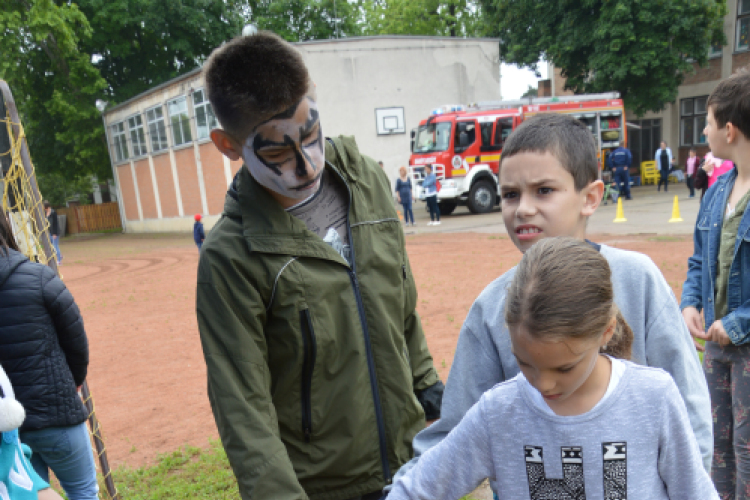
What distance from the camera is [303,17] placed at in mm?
31938

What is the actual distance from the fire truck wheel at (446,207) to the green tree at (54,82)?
17259mm

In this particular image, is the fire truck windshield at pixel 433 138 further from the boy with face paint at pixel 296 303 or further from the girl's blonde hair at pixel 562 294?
the girl's blonde hair at pixel 562 294

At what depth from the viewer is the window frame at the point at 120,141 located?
1155 inches

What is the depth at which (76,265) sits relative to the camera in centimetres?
1655

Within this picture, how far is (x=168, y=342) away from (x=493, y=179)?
1377 centimetres

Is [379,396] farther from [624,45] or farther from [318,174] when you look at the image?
[624,45]

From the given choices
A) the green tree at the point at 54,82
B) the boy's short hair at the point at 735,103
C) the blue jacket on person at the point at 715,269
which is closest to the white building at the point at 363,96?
the green tree at the point at 54,82

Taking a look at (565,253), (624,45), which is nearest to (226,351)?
(565,253)

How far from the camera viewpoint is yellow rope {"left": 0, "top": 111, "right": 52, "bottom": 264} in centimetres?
314

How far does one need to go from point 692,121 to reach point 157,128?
25.0m

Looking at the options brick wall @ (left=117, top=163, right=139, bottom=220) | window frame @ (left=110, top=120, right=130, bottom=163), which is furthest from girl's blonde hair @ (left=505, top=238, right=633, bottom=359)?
brick wall @ (left=117, top=163, right=139, bottom=220)

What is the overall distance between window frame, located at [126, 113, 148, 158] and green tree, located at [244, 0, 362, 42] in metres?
8.32

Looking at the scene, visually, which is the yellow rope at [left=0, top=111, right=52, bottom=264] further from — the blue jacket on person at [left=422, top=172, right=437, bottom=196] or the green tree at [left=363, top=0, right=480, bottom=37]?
the green tree at [left=363, top=0, right=480, bottom=37]

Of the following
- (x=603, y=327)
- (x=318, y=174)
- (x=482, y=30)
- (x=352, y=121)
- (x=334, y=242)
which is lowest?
(x=603, y=327)
